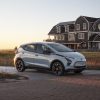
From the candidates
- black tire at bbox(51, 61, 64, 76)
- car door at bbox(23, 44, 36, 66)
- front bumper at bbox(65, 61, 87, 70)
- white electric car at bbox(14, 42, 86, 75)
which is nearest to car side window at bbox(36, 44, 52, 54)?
white electric car at bbox(14, 42, 86, 75)

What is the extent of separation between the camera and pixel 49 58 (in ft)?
65.7

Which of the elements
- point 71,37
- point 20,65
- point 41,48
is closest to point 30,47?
point 41,48

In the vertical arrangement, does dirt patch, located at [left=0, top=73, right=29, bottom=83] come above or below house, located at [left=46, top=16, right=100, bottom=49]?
below

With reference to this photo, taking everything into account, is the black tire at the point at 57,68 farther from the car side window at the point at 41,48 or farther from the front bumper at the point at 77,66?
the car side window at the point at 41,48

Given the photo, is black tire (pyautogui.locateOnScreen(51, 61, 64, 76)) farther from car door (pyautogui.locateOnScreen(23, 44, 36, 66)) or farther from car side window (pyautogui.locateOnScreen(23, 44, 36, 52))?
car side window (pyautogui.locateOnScreen(23, 44, 36, 52))

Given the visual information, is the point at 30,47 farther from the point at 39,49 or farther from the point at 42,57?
the point at 42,57

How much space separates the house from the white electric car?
70145 mm

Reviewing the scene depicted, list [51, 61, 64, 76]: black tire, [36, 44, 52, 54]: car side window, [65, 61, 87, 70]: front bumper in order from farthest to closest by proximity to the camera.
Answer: [36, 44, 52, 54]: car side window
[51, 61, 64, 76]: black tire
[65, 61, 87, 70]: front bumper

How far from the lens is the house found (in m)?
93.2

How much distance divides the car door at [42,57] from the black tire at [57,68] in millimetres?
403

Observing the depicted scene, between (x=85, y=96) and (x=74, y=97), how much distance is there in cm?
40

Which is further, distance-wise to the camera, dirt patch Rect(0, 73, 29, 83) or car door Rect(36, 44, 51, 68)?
car door Rect(36, 44, 51, 68)

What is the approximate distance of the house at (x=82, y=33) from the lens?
93.2m

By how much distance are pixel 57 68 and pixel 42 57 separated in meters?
1.24
